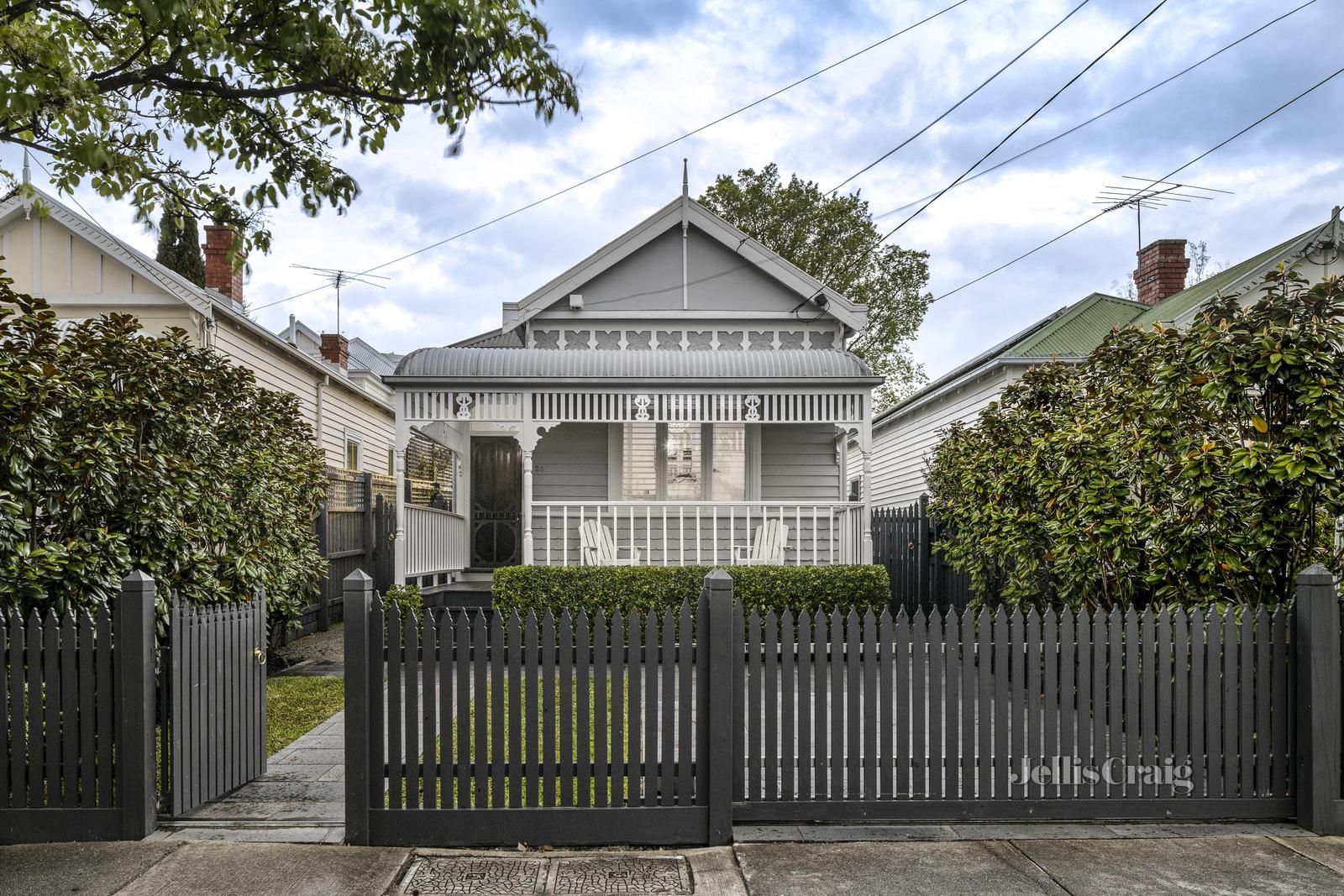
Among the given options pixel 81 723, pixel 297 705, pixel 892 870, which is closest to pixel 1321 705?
pixel 892 870

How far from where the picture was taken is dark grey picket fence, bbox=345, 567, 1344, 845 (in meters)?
4.93

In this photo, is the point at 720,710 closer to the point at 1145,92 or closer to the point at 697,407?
the point at 697,407

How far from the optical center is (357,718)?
4898 millimetres

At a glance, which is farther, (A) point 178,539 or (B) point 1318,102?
(B) point 1318,102

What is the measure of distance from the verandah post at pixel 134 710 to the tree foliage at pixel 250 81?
2.38m

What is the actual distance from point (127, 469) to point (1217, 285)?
15.9 metres

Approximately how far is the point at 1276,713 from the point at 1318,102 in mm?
11606

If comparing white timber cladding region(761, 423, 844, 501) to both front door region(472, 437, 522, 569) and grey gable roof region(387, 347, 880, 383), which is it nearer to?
grey gable roof region(387, 347, 880, 383)

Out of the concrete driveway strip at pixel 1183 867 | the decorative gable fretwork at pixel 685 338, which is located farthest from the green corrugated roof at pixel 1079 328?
the concrete driveway strip at pixel 1183 867

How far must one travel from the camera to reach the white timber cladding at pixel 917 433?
17.5 metres

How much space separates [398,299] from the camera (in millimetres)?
29922

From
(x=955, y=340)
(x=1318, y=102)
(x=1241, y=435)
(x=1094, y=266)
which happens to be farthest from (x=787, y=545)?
(x=1094, y=266)

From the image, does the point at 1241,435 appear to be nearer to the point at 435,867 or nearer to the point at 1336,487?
the point at 1336,487

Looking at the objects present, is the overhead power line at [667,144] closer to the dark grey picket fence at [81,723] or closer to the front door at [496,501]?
the front door at [496,501]
